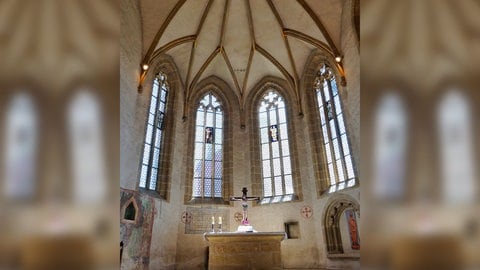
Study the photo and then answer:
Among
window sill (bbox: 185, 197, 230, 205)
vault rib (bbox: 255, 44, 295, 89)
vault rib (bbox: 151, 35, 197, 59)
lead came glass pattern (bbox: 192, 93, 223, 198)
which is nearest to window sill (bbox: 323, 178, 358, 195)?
window sill (bbox: 185, 197, 230, 205)

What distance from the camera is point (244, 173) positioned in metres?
13.6

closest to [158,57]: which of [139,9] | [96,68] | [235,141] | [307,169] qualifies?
[139,9]

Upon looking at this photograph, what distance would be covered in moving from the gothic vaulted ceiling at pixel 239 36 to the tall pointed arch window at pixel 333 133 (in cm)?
126

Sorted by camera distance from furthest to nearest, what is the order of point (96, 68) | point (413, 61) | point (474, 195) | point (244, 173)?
point (244, 173)
point (96, 68)
point (413, 61)
point (474, 195)

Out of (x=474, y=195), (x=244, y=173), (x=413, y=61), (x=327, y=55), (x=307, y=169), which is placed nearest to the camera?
(x=474, y=195)

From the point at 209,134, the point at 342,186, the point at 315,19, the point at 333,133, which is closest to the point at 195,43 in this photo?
the point at 209,134

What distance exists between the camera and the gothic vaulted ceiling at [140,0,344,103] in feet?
37.1

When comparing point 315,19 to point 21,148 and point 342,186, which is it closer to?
point 342,186

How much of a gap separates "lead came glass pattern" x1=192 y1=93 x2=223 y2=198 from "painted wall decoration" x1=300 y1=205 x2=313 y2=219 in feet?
10.9

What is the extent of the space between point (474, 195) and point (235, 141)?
44.2ft

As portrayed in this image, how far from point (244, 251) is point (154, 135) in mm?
5627

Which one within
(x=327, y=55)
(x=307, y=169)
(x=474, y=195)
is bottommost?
(x=474, y=195)

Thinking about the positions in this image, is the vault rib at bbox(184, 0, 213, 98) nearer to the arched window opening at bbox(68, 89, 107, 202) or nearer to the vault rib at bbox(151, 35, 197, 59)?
the vault rib at bbox(151, 35, 197, 59)

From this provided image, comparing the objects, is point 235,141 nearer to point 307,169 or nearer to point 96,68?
point 307,169
